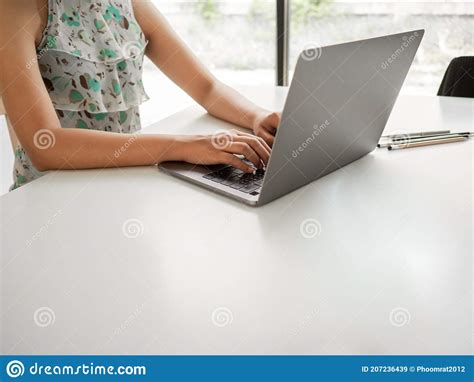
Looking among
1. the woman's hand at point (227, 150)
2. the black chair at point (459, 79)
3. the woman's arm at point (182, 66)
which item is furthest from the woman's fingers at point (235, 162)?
the black chair at point (459, 79)

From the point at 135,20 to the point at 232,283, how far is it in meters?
1.04

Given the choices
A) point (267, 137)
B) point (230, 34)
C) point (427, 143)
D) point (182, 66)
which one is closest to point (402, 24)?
point (230, 34)

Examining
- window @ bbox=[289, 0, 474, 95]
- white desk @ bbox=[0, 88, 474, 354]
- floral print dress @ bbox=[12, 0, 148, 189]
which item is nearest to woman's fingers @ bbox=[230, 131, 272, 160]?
white desk @ bbox=[0, 88, 474, 354]

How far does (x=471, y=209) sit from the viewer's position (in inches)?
37.9

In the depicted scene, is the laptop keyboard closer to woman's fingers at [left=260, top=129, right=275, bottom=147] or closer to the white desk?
the white desk

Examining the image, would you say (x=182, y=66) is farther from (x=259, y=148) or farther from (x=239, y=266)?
(x=239, y=266)

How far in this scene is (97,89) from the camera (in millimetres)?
1427

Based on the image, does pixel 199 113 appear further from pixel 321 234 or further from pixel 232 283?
pixel 232 283

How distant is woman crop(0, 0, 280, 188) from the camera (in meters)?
1.15

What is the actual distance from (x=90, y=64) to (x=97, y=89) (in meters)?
0.07

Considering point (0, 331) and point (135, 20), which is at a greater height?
point (135, 20)

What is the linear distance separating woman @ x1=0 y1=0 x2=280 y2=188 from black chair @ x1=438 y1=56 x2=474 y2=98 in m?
0.82

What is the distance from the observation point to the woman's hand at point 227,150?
111cm
